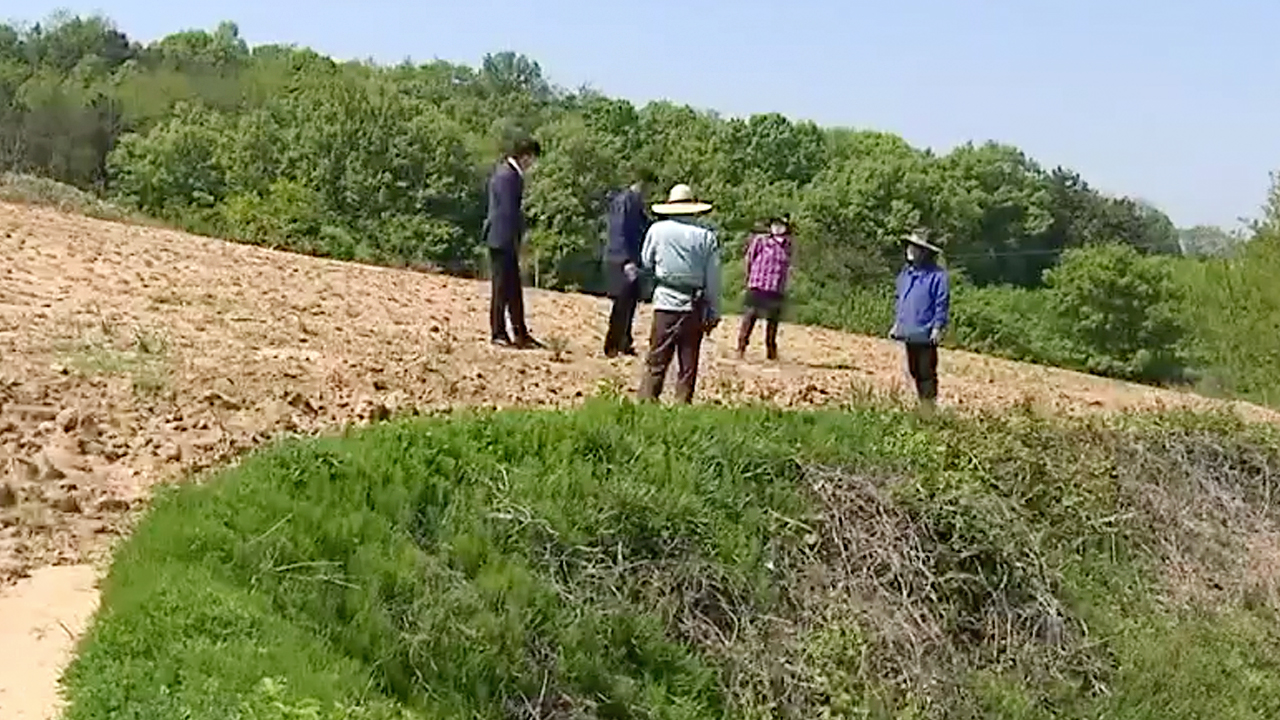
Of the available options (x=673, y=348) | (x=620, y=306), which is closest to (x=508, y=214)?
(x=620, y=306)

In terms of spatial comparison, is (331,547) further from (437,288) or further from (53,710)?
(437,288)

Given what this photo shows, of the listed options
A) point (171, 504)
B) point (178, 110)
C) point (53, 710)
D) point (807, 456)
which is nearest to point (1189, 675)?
point (807, 456)

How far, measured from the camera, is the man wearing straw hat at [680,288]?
9.47 metres

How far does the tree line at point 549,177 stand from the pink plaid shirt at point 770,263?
1667 centimetres

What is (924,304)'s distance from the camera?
1045 centimetres

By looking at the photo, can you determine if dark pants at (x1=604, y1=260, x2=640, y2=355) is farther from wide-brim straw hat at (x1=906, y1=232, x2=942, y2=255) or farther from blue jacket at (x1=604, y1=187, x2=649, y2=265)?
wide-brim straw hat at (x1=906, y1=232, x2=942, y2=255)

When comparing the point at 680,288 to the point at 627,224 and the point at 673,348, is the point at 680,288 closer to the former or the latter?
the point at 673,348

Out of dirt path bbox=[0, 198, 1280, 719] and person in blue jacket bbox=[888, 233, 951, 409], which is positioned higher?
person in blue jacket bbox=[888, 233, 951, 409]

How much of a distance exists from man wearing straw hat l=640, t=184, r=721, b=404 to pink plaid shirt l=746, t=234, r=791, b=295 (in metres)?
3.76

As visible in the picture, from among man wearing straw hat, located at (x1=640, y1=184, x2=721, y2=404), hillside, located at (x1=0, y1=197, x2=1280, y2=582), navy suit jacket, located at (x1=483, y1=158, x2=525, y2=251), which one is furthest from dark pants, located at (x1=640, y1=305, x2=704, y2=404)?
navy suit jacket, located at (x1=483, y1=158, x2=525, y2=251)

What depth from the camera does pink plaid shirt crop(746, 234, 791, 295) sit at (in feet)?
44.3

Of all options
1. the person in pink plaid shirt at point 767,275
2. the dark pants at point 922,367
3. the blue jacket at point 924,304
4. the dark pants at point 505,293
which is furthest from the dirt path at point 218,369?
the blue jacket at point 924,304

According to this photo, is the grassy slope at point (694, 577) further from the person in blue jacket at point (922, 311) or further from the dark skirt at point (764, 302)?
the dark skirt at point (764, 302)

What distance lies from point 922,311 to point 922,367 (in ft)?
1.31
